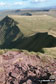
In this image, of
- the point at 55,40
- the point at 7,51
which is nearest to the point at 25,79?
the point at 7,51

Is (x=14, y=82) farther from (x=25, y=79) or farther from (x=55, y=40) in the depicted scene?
(x=55, y=40)

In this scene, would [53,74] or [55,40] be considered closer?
[53,74]

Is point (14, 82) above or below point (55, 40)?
above

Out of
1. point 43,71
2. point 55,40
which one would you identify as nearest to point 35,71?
point 43,71

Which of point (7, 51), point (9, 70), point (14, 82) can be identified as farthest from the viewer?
point (7, 51)

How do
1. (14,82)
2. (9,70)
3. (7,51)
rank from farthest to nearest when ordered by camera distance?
(7,51) → (9,70) → (14,82)

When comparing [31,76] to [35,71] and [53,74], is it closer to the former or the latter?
[35,71]
